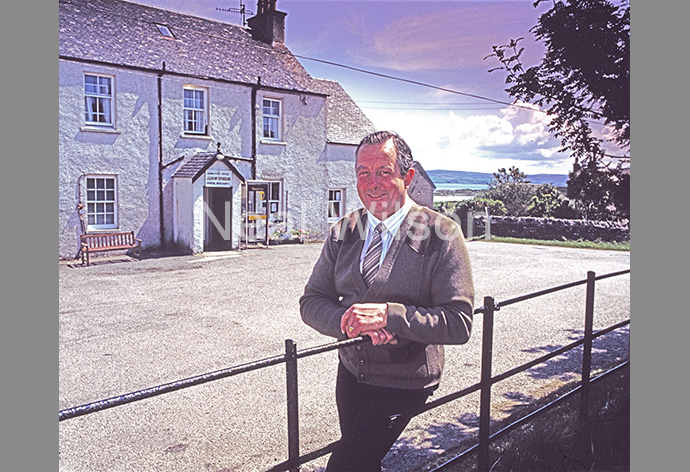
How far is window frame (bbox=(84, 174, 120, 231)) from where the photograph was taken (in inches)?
401

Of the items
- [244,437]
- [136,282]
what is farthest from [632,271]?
[136,282]

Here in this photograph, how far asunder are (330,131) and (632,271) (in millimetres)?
9285

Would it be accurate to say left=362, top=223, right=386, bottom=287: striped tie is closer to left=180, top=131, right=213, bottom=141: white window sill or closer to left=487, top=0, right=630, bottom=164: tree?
left=487, top=0, right=630, bottom=164: tree

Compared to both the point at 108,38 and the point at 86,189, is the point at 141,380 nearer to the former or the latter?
the point at 86,189

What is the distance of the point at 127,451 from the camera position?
2.93m

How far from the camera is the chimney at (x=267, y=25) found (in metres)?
11.7

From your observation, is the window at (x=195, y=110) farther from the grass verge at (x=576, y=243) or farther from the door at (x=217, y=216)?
the grass verge at (x=576, y=243)

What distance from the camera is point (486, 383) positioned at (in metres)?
2.25

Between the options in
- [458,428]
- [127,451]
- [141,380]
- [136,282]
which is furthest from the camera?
[136,282]

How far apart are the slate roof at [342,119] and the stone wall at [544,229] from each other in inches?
124

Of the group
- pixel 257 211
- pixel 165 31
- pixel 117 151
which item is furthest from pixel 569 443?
pixel 165 31

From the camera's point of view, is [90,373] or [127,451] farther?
[90,373]

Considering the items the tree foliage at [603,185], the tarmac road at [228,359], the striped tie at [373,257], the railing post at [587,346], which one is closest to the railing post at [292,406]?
the striped tie at [373,257]

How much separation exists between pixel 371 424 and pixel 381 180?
0.73 meters
